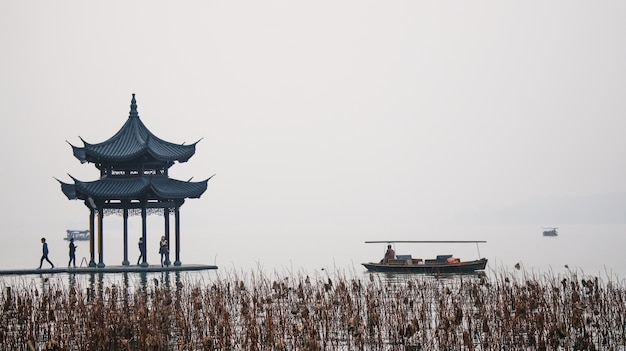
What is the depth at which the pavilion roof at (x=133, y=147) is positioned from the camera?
42.0 m

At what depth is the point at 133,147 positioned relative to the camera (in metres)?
42.9

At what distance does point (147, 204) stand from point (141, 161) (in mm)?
2140

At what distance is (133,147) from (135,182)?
6.11 ft

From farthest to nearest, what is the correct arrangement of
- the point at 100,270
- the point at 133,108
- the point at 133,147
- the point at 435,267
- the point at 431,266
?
the point at 133,108, the point at 133,147, the point at 100,270, the point at 431,266, the point at 435,267

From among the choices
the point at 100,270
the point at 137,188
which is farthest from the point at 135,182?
the point at 100,270

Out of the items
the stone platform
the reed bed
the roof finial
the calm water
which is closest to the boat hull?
the calm water

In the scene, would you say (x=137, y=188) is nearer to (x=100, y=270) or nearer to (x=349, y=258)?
(x=100, y=270)

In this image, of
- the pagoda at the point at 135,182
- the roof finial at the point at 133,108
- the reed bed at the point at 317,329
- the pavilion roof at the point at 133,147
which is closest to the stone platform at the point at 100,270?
the pagoda at the point at 135,182

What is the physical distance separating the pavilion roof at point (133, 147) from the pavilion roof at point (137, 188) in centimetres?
110

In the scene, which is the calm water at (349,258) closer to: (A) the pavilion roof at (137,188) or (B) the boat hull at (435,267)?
(B) the boat hull at (435,267)

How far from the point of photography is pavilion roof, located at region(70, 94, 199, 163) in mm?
42000

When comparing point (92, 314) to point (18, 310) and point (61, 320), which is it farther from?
point (18, 310)

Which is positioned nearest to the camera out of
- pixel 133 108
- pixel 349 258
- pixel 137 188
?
pixel 137 188

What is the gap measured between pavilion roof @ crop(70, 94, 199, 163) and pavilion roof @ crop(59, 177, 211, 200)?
43.2 inches
